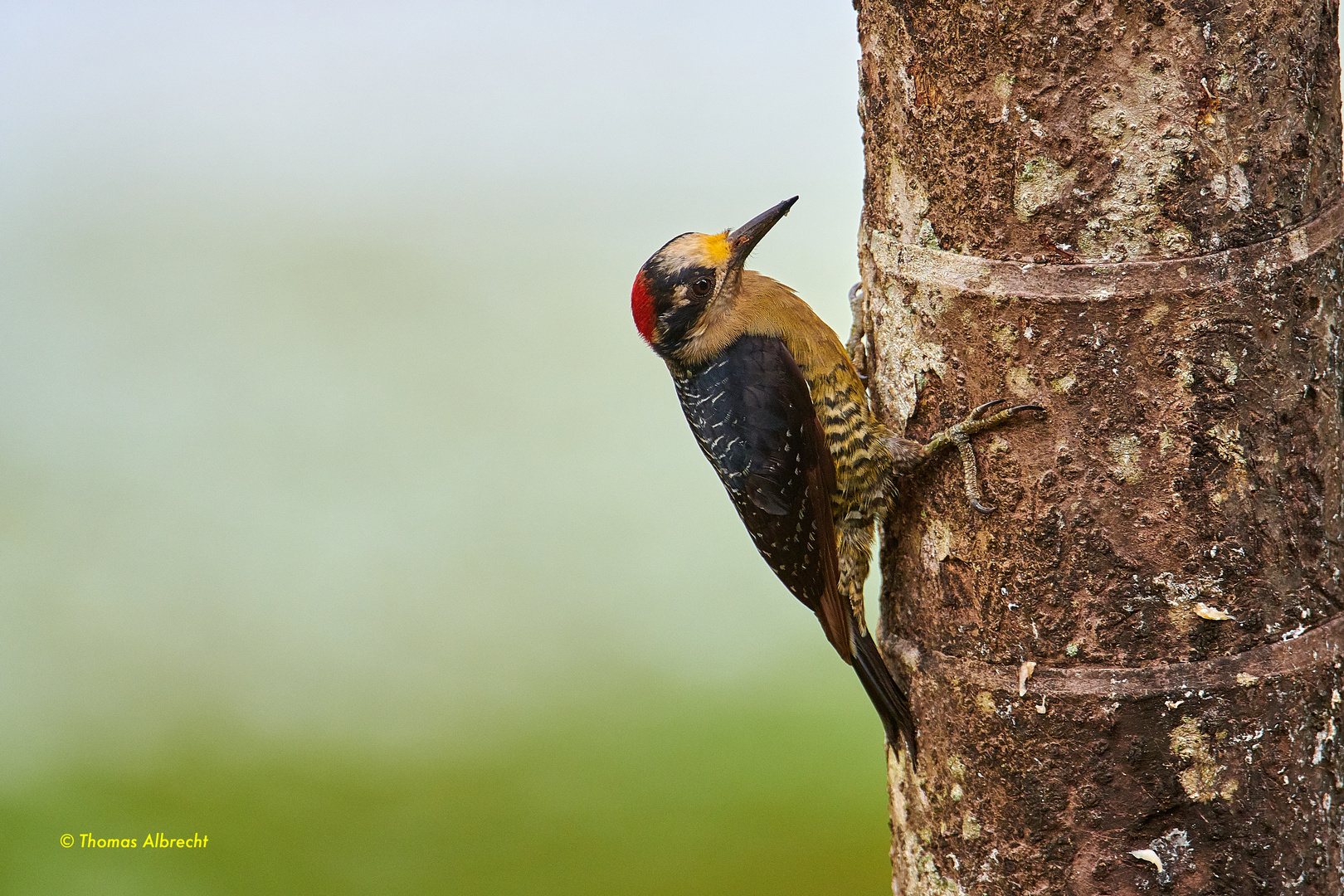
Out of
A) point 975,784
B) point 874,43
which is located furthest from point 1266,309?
point 975,784

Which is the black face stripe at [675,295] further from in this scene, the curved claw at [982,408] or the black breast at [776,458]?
the curved claw at [982,408]

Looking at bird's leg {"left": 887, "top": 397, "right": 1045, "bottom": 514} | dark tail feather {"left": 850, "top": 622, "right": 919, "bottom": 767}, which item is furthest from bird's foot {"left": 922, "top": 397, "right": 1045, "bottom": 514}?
dark tail feather {"left": 850, "top": 622, "right": 919, "bottom": 767}

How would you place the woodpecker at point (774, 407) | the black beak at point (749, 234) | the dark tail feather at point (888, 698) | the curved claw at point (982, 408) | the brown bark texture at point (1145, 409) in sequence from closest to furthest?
the brown bark texture at point (1145, 409)
the curved claw at point (982, 408)
the dark tail feather at point (888, 698)
the woodpecker at point (774, 407)
the black beak at point (749, 234)

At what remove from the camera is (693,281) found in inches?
118

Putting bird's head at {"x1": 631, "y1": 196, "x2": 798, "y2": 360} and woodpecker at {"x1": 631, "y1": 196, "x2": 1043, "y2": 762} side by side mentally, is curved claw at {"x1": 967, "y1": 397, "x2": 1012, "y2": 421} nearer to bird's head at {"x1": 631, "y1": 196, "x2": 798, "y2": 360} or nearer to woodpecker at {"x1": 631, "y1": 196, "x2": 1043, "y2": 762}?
woodpecker at {"x1": 631, "y1": 196, "x2": 1043, "y2": 762}

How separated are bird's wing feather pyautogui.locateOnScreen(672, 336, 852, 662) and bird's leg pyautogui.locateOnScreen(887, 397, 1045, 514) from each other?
2.12 feet

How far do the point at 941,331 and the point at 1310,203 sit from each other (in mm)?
653

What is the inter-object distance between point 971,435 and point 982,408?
0.06m

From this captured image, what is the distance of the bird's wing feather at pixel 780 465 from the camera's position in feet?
9.27

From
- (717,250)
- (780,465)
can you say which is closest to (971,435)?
(780,465)

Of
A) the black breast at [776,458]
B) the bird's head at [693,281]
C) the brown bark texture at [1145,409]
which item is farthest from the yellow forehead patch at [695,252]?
the brown bark texture at [1145,409]

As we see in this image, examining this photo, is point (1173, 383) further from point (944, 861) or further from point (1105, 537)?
point (944, 861)

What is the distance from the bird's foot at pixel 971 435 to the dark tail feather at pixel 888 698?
48cm

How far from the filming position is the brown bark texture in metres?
1.83
